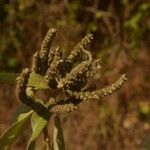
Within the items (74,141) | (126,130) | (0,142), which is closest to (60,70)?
(0,142)

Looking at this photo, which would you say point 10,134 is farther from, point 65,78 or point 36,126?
point 65,78

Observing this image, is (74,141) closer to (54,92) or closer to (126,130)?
(126,130)

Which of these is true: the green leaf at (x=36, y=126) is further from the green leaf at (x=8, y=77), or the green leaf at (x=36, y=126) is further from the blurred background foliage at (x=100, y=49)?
the blurred background foliage at (x=100, y=49)

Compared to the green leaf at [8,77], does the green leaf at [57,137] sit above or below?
below

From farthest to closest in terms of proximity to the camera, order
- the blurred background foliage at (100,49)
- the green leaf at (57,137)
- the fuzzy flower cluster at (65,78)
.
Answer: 1. the blurred background foliage at (100,49)
2. the green leaf at (57,137)
3. the fuzzy flower cluster at (65,78)

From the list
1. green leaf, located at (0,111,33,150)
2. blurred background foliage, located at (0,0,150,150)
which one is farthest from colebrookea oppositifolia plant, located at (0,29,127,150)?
blurred background foliage, located at (0,0,150,150)

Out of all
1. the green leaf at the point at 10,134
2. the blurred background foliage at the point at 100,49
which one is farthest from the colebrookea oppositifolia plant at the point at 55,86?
the blurred background foliage at the point at 100,49

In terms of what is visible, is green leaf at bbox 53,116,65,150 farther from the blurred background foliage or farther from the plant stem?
the blurred background foliage
